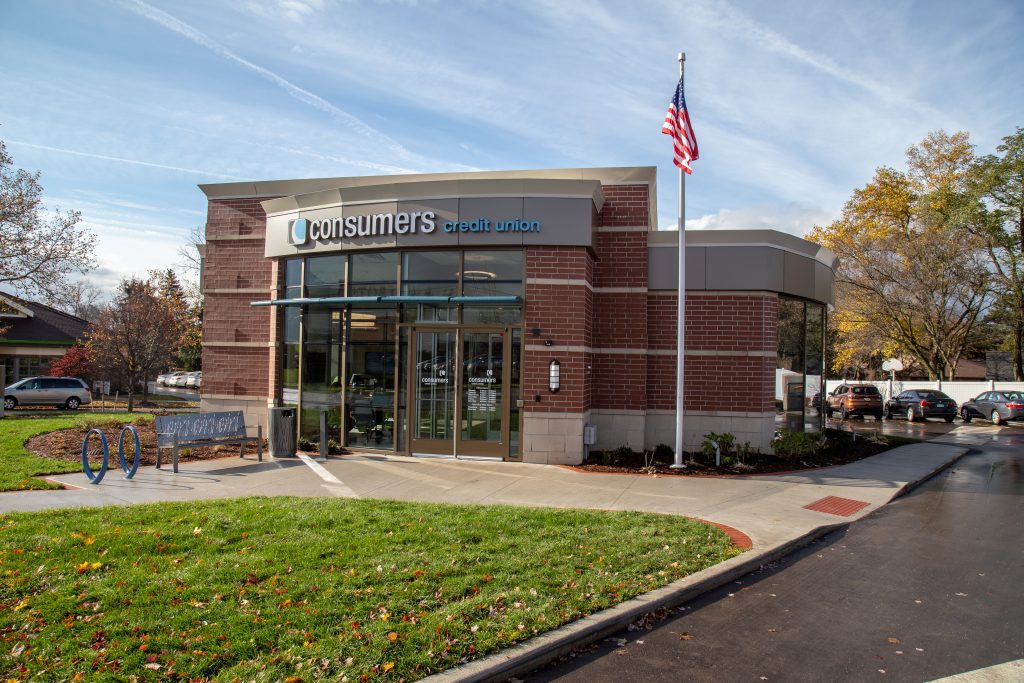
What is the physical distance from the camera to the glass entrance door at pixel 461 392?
40.8ft

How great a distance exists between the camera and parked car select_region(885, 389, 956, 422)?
27844mm

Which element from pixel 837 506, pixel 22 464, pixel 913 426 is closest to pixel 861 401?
pixel 913 426

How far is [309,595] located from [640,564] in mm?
2864

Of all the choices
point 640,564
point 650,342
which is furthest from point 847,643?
point 650,342

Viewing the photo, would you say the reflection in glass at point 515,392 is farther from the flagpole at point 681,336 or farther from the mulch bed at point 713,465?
the flagpole at point 681,336

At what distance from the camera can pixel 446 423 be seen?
12.7 m

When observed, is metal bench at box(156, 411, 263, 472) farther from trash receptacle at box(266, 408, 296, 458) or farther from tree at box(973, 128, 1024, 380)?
tree at box(973, 128, 1024, 380)

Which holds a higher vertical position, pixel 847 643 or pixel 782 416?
pixel 782 416

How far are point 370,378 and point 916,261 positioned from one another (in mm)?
31323

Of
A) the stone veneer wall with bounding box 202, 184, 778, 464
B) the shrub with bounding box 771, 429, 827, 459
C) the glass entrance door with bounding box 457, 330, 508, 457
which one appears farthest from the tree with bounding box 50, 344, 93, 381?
the shrub with bounding box 771, 429, 827, 459

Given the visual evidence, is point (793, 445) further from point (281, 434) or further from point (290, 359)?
point (290, 359)

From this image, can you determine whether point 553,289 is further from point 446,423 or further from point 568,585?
point 568,585

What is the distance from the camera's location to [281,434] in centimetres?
1261

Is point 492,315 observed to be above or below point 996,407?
above
